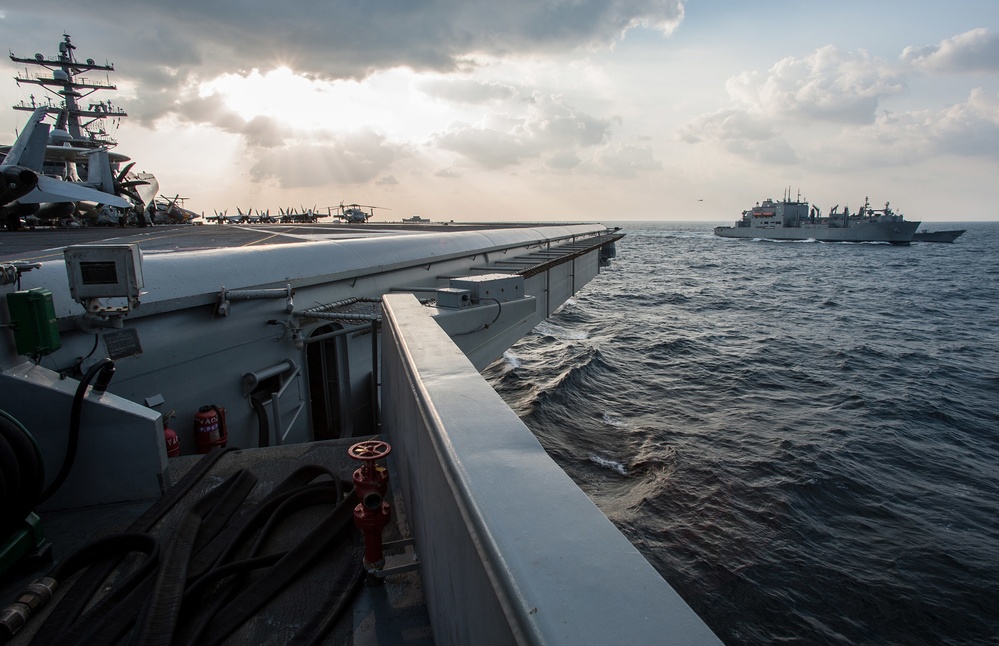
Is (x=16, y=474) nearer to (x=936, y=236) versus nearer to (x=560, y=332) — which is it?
(x=560, y=332)

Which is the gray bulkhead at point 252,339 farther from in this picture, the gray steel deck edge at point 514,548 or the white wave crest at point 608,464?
the gray steel deck edge at point 514,548

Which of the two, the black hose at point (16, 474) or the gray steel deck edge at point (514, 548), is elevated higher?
the gray steel deck edge at point (514, 548)

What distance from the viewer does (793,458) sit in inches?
437

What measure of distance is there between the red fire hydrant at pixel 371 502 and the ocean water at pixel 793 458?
591 cm

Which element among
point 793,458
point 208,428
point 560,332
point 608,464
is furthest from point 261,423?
point 560,332

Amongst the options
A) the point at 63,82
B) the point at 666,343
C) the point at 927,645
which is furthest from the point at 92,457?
the point at 63,82

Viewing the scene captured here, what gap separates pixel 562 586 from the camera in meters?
1.15

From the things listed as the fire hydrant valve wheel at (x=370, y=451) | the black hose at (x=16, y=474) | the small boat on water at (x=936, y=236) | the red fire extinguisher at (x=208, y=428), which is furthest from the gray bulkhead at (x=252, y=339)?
the small boat on water at (x=936, y=236)

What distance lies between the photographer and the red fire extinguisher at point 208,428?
6566mm

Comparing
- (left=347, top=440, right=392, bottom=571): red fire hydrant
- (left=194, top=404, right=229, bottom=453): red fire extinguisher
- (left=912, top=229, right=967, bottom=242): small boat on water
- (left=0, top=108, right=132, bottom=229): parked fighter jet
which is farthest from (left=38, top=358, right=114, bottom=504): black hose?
(left=912, top=229, right=967, bottom=242): small boat on water

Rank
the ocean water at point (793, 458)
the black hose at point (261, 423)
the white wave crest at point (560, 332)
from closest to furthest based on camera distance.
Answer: the ocean water at point (793, 458) < the black hose at point (261, 423) < the white wave crest at point (560, 332)

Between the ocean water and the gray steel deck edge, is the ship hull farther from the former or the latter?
the gray steel deck edge

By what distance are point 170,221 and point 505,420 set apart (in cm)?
4836

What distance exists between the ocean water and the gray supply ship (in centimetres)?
7217
